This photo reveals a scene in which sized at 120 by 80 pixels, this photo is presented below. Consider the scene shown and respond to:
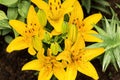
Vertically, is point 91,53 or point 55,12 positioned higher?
point 55,12

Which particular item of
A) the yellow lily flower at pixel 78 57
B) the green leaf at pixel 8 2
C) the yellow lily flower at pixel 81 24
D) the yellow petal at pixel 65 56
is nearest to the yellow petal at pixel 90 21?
the yellow lily flower at pixel 81 24

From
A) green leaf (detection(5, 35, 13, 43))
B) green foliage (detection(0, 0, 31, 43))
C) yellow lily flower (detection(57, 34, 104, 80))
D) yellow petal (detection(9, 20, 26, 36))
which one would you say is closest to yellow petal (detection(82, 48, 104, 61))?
yellow lily flower (detection(57, 34, 104, 80))

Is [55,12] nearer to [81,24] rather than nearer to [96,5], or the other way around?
[81,24]

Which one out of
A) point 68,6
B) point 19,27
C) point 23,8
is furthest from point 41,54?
point 23,8

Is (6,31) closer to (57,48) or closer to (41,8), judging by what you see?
(41,8)

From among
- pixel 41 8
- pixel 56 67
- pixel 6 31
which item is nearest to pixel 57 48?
pixel 56 67

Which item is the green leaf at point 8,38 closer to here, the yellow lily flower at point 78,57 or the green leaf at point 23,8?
the green leaf at point 23,8
